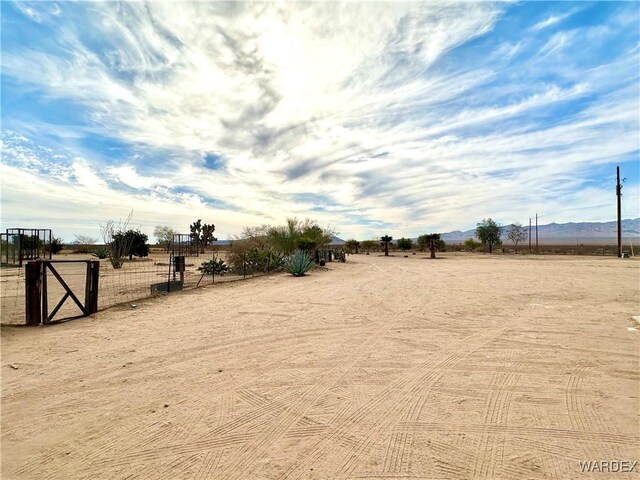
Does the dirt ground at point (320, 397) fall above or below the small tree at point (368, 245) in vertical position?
below

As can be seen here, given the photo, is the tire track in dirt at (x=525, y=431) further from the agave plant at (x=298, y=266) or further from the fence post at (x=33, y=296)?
the agave plant at (x=298, y=266)

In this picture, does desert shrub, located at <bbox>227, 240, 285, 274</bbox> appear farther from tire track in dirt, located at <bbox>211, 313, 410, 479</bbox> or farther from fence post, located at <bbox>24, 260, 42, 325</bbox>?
tire track in dirt, located at <bbox>211, 313, 410, 479</bbox>

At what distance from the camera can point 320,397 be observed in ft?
14.6

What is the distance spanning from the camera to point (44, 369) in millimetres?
5457

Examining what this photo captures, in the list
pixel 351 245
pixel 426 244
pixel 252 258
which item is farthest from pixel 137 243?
pixel 426 244

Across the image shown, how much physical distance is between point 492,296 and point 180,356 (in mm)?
10300

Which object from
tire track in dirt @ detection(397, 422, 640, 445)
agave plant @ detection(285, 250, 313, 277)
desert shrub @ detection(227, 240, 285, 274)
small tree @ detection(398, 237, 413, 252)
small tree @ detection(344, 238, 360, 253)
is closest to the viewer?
tire track in dirt @ detection(397, 422, 640, 445)

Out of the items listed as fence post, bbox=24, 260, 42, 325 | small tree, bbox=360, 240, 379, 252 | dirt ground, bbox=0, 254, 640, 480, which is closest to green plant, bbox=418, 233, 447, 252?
small tree, bbox=360, 240, 379, 252

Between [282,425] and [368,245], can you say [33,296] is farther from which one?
[368,245]

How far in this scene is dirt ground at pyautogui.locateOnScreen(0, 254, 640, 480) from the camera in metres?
3.21

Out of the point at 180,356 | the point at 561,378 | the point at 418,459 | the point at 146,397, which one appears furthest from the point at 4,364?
the point at 561,378

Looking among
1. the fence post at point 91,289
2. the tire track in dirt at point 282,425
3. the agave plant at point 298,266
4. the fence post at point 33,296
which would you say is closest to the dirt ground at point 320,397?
the tire track in dirt at point 282,425

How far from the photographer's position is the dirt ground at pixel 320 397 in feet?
10.5

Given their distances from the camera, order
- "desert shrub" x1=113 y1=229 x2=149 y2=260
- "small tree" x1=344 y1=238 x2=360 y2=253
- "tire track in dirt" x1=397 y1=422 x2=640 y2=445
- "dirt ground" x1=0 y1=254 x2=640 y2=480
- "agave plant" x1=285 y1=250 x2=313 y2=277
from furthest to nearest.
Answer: "small tree" x1=344 y1=238 x2=360 y2=253, "desert shrub" x1=113 y1=229 x2=149 y2=260, "agave plant" x1=285 y1=250 x2=313 y2=277, "tire track in dirt" x1=397 y1=422 x2=640 y2=445, "dirt ground" x1=0 y1=254 x2=640 y2=480
